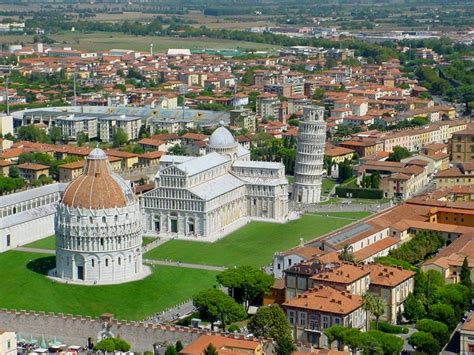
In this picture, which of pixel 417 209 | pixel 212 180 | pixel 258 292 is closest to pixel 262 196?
pixel 212 180

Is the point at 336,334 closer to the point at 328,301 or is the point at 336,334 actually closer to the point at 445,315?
the point at 328,301

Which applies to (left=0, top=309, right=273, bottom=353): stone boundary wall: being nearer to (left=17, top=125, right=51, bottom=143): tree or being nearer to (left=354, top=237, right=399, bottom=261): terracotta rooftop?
(left=354, top=237, right=399, bottom=261): terracotta rooftop

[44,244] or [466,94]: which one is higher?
[466,94]

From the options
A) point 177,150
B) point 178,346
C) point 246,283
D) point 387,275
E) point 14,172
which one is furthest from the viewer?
point 177,150

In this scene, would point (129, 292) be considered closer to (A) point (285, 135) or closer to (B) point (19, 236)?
(B) point (19, 236)

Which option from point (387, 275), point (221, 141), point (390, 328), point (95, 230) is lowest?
point (390, 328)

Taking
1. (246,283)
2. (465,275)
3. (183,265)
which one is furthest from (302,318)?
(183,265)

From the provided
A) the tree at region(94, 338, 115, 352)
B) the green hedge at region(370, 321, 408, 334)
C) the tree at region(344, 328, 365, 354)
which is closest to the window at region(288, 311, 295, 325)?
the tree at region(344, 328, 365, 354)

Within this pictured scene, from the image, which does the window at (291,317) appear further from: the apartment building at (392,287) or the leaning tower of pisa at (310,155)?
the leaning tower of pisa at (310,155)

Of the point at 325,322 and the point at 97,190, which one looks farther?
the point at 97,190
